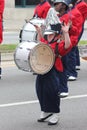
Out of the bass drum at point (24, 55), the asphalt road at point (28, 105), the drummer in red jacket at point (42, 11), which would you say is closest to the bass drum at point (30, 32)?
the drummer in red jacket at point (42, 11)

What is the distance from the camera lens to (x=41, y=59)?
23.2 feet

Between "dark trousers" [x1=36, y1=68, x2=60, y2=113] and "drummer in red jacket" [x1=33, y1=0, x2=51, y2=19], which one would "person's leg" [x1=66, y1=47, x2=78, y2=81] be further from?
"dark trousers" [x1=36, y1=68, x2=60, y2=113]

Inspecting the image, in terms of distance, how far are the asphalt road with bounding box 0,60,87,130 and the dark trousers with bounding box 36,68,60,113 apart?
0.90 feet

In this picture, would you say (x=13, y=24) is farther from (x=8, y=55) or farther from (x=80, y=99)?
(x=80, y=99)

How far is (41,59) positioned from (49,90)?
0.42m

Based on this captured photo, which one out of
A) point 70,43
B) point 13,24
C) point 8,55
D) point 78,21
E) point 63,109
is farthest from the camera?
point 13,24

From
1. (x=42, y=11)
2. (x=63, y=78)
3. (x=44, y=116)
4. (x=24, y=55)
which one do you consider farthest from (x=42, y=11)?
(x=24, y=55)

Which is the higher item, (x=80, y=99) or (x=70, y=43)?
(x=70, y=43)

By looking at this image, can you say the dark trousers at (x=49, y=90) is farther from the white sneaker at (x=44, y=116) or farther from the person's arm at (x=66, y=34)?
the person's arm at (x=66, y=34)

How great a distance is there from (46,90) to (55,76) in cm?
21

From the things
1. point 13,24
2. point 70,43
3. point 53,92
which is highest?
point 70,43

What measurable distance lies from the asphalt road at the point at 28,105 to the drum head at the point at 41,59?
2.64 ft

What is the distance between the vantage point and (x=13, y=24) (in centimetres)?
2878

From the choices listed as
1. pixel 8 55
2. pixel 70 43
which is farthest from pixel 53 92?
pixel 8 55
